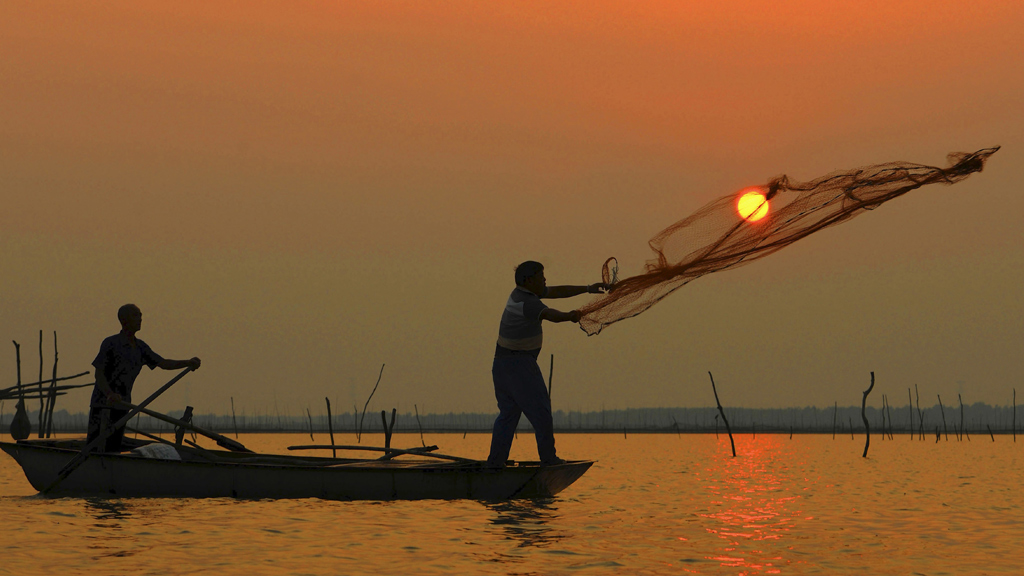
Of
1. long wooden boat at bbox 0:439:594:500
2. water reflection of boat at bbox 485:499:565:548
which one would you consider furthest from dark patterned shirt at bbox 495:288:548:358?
water reflection of boat at bbox 485:499:565:548

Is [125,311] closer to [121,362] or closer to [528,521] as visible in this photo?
[121,362]

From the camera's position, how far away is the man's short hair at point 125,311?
12.6 metres

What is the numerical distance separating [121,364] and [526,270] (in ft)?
16.8

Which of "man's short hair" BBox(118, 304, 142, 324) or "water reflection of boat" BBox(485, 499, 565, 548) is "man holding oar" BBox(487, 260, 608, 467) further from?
"man's short hair" BBox(118, 304, 142, 324)

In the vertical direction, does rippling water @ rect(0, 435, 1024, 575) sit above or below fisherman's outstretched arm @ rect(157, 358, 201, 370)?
below

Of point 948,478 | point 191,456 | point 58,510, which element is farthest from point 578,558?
point 948,478

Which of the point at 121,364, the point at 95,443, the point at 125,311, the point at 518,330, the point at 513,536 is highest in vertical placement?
the point at 125,311

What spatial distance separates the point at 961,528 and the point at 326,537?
6.99 m

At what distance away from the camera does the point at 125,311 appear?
12.6 m

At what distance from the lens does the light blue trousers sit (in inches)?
472

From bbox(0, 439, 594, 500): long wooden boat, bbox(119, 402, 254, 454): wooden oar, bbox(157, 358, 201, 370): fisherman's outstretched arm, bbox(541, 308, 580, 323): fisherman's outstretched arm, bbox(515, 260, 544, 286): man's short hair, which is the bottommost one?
bbox(0, 439, 594, 500): long wooden boat

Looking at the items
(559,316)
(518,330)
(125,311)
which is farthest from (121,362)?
(559,316)

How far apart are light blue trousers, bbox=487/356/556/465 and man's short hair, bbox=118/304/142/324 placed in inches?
175

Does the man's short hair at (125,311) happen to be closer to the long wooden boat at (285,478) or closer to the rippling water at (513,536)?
the long wooden boat at (285,478)
